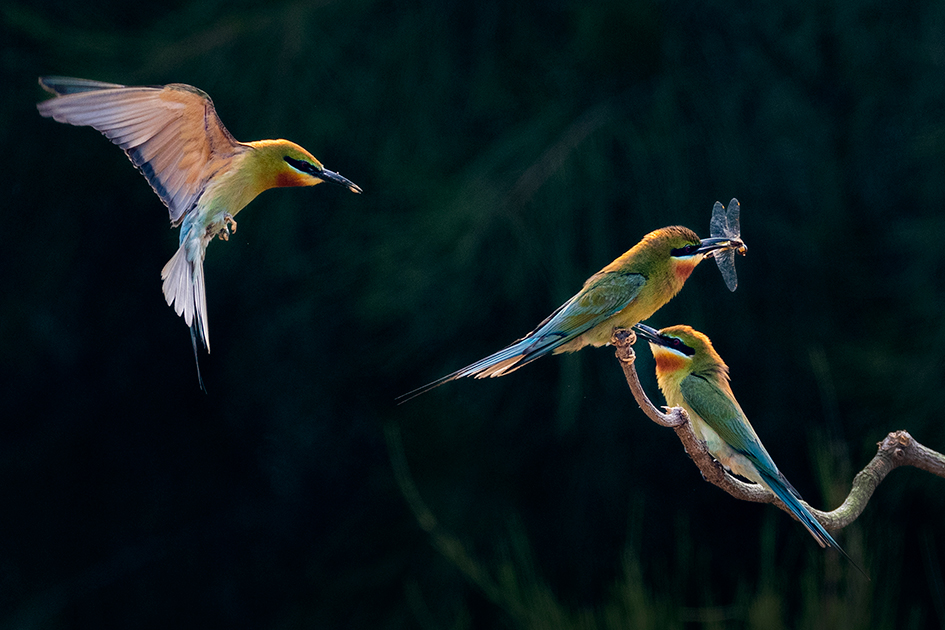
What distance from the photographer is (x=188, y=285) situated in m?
0.59

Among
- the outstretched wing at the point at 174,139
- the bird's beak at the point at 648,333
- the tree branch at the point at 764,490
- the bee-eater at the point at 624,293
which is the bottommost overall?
the tree branch at the point at 764,490

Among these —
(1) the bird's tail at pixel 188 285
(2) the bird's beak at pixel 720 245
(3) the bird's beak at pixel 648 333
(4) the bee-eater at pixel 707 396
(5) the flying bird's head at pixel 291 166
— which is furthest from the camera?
(4) the bee-eater at pixel 707 396

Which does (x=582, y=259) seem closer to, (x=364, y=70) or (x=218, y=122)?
(x=364, y=70)

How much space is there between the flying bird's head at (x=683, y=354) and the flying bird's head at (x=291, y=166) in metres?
0.59

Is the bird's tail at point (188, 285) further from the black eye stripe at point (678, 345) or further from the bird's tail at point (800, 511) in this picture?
the black eye stripe at point (678, 345)

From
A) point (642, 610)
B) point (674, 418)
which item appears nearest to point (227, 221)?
point (674, 418)

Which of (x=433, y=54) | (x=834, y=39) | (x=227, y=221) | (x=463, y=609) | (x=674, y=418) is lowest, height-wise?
(x=463, y=609)

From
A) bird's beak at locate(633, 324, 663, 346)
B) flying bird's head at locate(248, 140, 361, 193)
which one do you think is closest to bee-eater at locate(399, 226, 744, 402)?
bird's beak at locate(633, 324, 663, 346)

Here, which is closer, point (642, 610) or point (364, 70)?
point (642, 610)

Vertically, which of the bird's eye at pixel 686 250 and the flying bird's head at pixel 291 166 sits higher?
the flying bird's head at pixel 291 166

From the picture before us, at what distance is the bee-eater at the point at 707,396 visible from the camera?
117 centimetres

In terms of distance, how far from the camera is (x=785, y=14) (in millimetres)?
1772

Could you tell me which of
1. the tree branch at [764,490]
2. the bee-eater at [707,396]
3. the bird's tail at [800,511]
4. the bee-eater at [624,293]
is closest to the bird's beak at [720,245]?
the bee-eater at [624,293]

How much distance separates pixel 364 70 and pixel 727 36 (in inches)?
26.6
